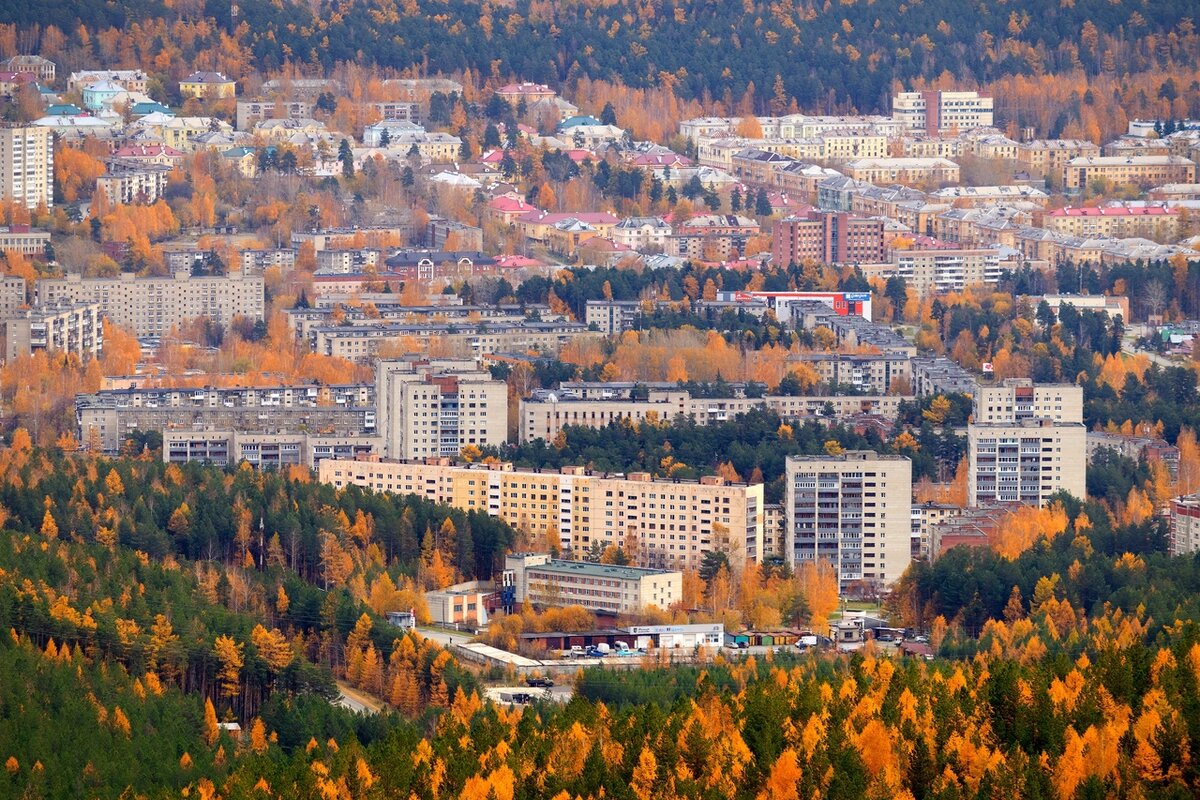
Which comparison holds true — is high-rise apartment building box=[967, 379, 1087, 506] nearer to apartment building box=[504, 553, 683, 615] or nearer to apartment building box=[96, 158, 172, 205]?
apartment building box=[504, 553, 683, 615]

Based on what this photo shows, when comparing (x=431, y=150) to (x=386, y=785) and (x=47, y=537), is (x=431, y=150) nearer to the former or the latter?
(x=47, y=537)

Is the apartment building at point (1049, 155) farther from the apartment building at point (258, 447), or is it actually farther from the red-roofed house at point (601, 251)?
the apartment building at point (258, 447)

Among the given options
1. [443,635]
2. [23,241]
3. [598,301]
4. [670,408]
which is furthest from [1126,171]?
[443,635]

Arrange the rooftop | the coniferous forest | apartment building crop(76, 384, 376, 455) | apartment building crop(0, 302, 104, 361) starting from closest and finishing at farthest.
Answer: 1. the coniferous forest
2. the rooftop
3. apartment building crop(76, 384, 376, 455)
4. apartment building crop(0, 302, 104, 361)

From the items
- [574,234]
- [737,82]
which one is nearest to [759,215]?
[574,234]

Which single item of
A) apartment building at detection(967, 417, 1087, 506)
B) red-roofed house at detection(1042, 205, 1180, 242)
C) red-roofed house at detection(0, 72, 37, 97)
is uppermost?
red-roofed house at detection(0, 72, 37, 97)

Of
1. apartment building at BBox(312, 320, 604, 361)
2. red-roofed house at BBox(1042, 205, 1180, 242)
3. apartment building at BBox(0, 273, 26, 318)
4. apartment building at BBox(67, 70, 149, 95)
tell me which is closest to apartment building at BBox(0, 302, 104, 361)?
apartment building at BBox(0, 273, 26, 318)
